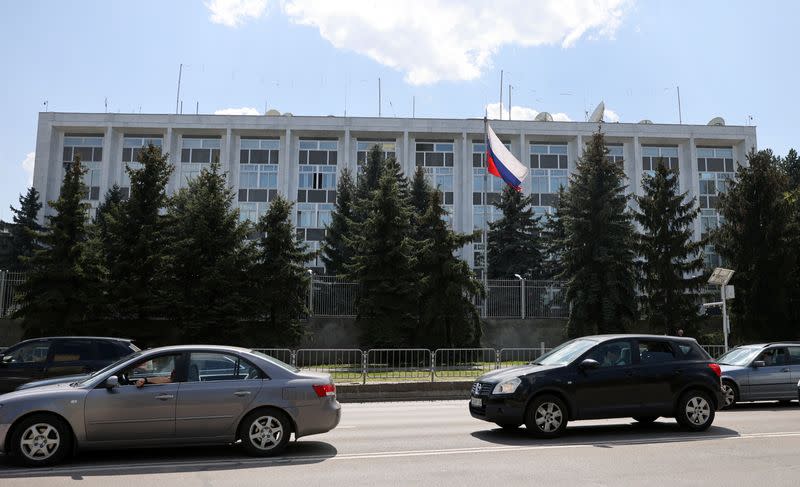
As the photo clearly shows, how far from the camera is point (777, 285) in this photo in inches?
1075

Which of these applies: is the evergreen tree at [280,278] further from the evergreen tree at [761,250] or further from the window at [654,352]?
the evergreen tree at [761,250]

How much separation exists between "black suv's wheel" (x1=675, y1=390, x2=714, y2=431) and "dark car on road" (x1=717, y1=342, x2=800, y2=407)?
4135mm

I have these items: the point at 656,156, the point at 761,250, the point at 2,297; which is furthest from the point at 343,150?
the point at 761,250

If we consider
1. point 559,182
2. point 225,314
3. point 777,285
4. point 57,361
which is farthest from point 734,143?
point 57,361

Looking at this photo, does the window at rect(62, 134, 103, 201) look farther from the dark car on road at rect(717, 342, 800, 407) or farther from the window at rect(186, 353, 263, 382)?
the dark car on road at rect(717, 342, 800, 407)

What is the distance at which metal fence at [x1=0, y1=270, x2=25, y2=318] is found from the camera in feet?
84.9

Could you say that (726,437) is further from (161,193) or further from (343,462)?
(161,193)

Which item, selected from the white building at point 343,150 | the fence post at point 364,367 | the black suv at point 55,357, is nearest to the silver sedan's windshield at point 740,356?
the fence post at point 364,367

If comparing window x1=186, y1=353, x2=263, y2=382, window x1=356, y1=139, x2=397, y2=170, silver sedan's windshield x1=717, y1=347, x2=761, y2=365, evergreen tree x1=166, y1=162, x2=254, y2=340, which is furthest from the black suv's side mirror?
window x1=356, y1=139, x2=397, y2=170

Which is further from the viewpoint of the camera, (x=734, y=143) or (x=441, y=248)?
(x=734, y=143)

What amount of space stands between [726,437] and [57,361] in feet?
42.9

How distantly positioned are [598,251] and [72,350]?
70.3 ft

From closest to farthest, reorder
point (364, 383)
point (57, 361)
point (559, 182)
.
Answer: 1. point (57, 361)
2. point (364, 383)
3. point (559, 182)

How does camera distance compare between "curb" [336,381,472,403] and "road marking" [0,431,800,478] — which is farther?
"curb" [336,381,472,403]
